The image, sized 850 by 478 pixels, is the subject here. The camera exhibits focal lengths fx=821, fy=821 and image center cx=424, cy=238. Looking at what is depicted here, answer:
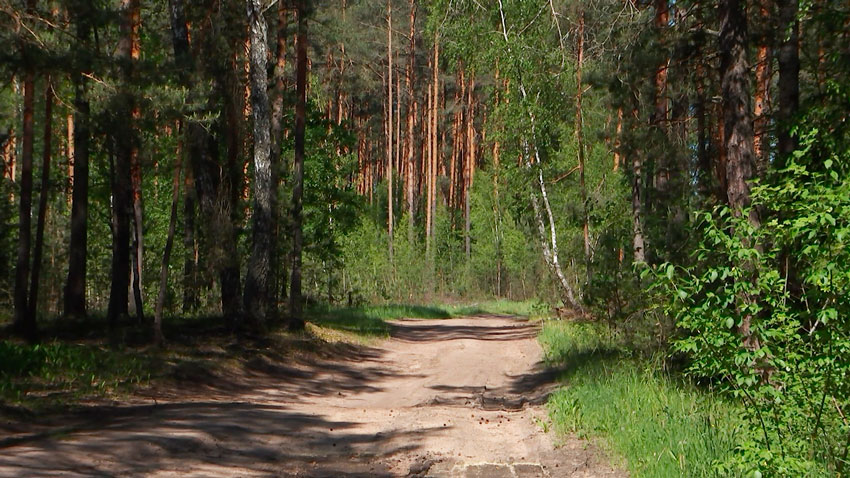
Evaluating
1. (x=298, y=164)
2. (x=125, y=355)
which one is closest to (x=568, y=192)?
(x=298, y=164)

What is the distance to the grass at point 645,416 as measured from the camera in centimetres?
698

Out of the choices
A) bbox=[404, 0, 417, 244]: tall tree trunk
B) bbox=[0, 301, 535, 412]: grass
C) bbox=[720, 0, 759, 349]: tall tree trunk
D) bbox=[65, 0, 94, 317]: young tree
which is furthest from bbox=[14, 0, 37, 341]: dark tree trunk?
bbox=[404, 0, 417, 244]: tall tree trunk

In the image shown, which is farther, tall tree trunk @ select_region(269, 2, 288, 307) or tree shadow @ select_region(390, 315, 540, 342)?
tree shadow @ select_region(390, 315, 540, 342)

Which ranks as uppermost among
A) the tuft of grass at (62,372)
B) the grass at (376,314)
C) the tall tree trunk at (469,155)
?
the tall tree trunk at (469,155)

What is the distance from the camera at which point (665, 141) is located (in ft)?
55.0

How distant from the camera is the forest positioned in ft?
20.9

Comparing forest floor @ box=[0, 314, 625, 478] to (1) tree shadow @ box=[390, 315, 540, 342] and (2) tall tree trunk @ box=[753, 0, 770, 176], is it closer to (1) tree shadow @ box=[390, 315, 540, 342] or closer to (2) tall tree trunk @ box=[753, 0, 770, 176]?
(2) tall tree trunk @ box=[753, 0, 770, 176]

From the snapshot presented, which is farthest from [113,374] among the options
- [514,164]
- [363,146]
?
[363,146]

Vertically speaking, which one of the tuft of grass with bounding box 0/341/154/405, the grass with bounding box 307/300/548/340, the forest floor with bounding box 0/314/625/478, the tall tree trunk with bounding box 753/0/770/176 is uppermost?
the tall tree trunk with bounding box 753/0/770/176

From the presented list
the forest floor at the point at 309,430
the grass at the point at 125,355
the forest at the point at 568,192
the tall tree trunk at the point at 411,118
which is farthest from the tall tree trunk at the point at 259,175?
the tall tree trunk at the point at 411,118

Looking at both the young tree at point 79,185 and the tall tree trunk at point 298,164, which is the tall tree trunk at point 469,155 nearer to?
the tall tree trunk at point 298,164

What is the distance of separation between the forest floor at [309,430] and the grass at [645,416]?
290mm

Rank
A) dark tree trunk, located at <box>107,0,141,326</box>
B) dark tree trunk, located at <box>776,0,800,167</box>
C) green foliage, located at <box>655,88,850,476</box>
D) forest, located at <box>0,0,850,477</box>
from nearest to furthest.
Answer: green foliage, located at <box>655,88,850,476</box>, forest, located at <box>0,0,850,477</box>, dark tree trunk, located at <box>776,0,800,167</box>, dark tree trunk, located at <box>107,0,141,326</box>

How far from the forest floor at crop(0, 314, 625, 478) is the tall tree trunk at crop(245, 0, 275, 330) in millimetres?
2001
